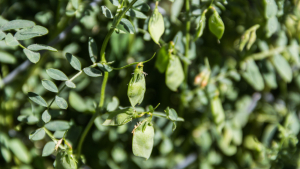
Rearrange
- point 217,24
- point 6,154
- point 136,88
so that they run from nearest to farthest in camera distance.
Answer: point 136,88 < point 217,24 < point 6,154

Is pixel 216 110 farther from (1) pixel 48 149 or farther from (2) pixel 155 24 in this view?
(1) pixel 48 149

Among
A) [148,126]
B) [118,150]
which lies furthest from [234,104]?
[148,126]

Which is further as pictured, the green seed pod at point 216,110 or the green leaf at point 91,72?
the green seed pod at point 216,110

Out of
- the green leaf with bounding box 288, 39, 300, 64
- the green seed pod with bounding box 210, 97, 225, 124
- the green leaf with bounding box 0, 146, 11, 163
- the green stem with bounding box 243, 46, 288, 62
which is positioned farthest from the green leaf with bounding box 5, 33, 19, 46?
the green leaf with bounding box 288, 39, 300, 64

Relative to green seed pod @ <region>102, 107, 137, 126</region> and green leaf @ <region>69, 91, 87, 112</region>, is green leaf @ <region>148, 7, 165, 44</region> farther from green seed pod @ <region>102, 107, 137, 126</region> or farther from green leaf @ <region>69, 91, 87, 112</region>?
green leaf @ <region>69, 91, 87, 112</region>

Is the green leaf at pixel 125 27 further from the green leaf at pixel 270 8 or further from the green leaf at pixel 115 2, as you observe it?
the green leaf at pixel 270 8

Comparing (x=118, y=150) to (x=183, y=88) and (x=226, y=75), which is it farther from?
(x=226, y=75)

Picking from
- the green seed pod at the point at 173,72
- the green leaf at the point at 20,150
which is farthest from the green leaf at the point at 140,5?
the green leaf at the point at 20,150

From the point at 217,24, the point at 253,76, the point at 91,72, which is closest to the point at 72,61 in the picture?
the point at 91,72
